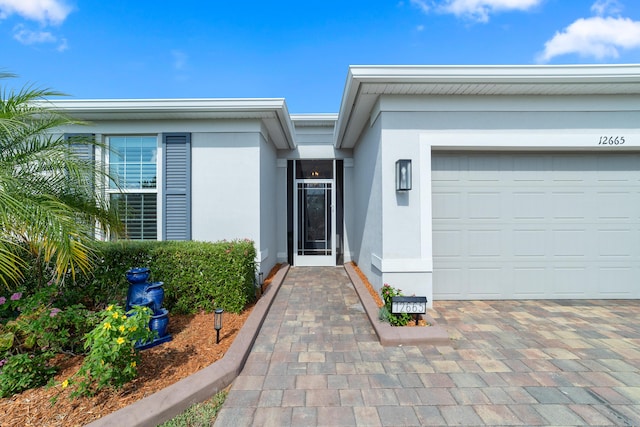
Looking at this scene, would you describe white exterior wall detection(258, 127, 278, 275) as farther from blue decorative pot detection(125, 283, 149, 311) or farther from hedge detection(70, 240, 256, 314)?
blue decorative pot detection(125, 283, 149, 311)

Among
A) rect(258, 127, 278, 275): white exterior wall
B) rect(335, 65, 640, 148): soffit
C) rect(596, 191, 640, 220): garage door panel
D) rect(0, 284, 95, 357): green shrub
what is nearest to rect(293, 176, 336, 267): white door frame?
rect(258, 127, 278, 275): white exterior wall

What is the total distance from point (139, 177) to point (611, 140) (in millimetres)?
8243

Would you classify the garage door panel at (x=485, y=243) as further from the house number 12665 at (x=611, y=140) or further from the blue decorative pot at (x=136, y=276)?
the blue decorative pot at (x=136, y=276)

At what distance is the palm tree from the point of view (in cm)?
213

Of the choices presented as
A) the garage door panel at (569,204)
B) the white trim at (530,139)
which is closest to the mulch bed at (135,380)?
the white trim at (530,139)

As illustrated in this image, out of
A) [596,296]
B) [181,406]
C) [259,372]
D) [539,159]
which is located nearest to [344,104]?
[539,159]

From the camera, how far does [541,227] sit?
14.8 ft

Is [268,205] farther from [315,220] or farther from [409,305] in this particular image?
[409,305]

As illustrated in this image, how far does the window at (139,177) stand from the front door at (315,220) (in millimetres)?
3460

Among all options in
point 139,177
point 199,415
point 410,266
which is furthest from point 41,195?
point 410,266

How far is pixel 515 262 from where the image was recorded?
4523 mm

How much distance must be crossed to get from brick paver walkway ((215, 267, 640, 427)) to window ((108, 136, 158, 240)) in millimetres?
3294

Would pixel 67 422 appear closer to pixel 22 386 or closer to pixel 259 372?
pixel 22 386

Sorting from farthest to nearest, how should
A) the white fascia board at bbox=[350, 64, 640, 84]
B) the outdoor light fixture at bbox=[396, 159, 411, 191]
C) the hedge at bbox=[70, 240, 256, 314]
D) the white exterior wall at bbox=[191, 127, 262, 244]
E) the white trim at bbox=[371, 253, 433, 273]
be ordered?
1. the white exterior wall at bbox=[191, 127, 262, 244]
2. the white trim at bbox=[371, 253, 433, 273]
3. the outdoor light fixture at bbox=[396, 159, 411, 191]
4. the white fascia board at bbox=[350, 64, 640, 84]
5. the hedge at bbox=[70, 240, 256, 314]
